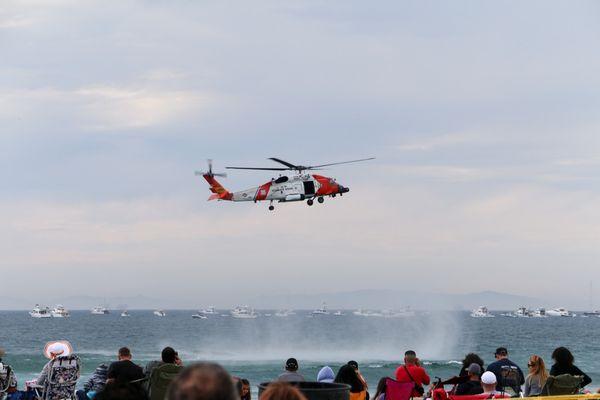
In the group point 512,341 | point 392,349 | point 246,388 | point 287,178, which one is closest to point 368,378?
point 287,178

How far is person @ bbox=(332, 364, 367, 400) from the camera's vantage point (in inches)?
428

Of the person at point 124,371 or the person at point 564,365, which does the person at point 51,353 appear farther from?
the person at point 564,365

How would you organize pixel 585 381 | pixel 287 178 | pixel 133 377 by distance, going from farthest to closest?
pixel 287 178, pixel 585 381, pixel 133 377

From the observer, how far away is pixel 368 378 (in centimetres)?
4672

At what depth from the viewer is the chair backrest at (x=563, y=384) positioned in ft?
35.6

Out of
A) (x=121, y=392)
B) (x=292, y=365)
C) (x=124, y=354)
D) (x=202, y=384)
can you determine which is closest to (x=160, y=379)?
(x=124, y=354)

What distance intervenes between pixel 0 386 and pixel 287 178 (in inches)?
754

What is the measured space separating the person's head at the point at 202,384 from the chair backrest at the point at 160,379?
25.9 ft

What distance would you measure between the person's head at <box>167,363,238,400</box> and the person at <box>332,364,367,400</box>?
8.17 meters

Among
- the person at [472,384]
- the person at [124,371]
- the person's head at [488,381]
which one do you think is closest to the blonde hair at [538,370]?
the person at [472,384]

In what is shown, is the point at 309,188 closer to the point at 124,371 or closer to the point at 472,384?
the point at 472,384

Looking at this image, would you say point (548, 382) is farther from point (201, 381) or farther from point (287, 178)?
point (287, 178)

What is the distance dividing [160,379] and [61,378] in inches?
85.5

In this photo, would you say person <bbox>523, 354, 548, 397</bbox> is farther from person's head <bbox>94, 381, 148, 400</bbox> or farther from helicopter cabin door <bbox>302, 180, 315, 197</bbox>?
helicopter cabin door <bbox>302, 180, 315, 197</bbox>
